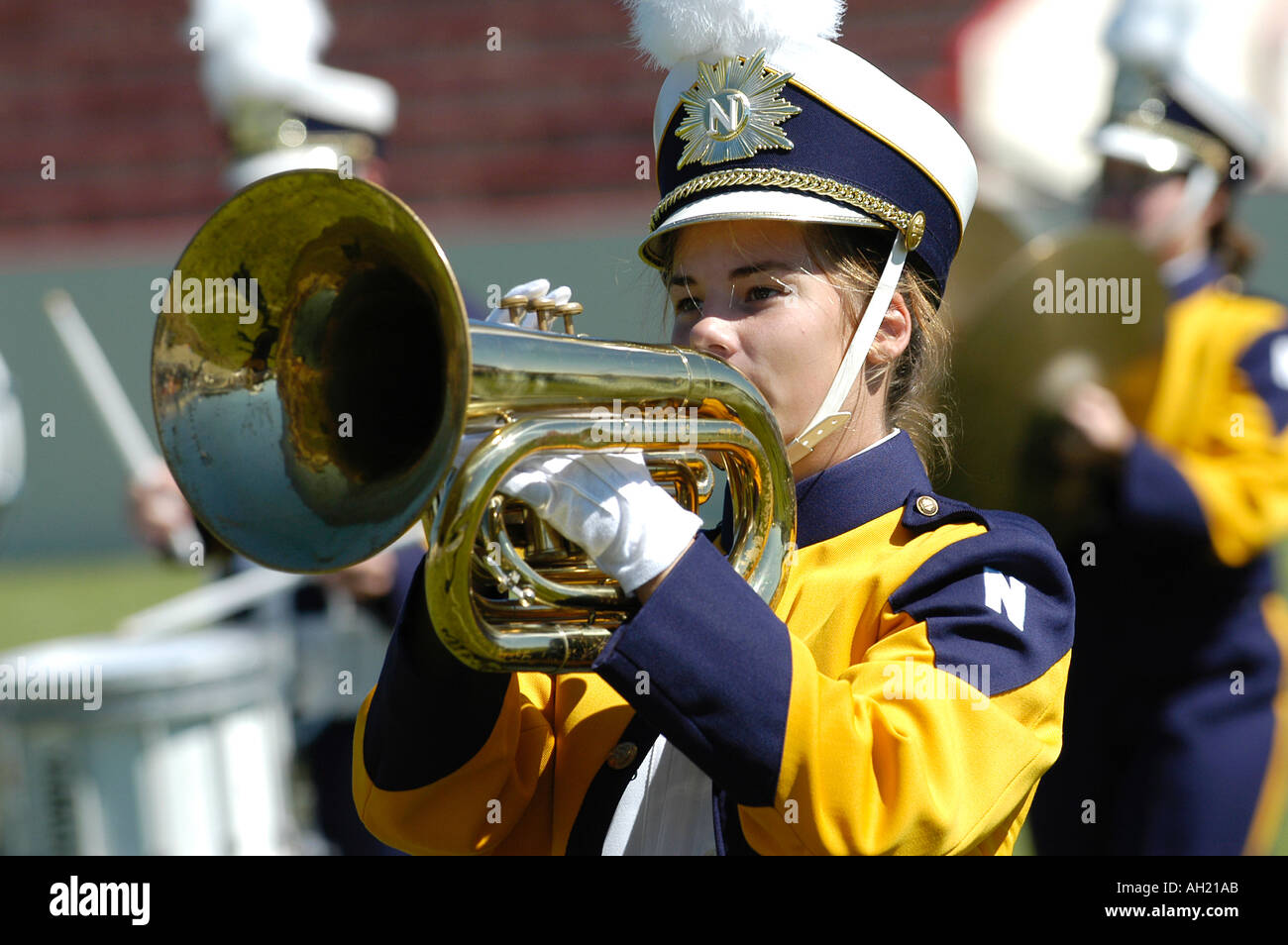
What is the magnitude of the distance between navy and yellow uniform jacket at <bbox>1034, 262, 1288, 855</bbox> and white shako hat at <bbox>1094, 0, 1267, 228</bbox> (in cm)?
51

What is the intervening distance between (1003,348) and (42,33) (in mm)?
8181

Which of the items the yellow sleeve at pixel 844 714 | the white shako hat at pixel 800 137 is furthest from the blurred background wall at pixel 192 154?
the yellow sleeve at pixel 844 714

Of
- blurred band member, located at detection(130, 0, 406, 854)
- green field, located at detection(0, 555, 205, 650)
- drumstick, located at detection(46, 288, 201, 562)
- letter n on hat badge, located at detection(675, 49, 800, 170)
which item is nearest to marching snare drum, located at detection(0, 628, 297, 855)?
blurred band member, located at detection(130, 0, 406, 854)

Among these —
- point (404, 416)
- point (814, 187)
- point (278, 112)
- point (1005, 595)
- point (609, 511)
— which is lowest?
point (1005, 595)

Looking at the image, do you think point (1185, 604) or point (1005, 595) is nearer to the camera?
point (1005, 595)

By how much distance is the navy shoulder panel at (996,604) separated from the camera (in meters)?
1.88

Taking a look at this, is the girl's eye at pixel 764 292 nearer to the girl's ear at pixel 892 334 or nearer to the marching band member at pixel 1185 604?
the girl's ear at pixel 892 334

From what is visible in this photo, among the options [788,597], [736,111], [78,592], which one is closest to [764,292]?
[736,111]

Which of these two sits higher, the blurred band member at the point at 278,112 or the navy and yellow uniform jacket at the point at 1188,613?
the blurred band member at the point at 278,112

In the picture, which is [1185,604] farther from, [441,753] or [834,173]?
[441,753]

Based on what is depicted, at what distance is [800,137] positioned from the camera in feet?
6.83

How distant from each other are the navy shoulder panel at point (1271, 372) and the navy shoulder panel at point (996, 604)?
8.05ft

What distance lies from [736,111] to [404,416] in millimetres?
561

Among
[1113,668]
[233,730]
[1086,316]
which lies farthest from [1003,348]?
[233,730]
